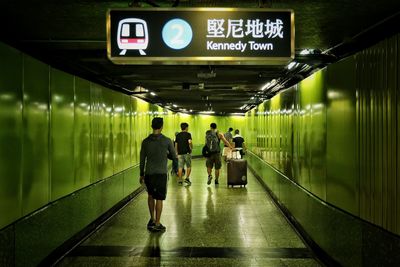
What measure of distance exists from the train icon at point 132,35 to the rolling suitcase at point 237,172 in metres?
8.63

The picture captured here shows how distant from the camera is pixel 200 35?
12.0ft

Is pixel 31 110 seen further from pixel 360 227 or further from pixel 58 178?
pixel 360 227

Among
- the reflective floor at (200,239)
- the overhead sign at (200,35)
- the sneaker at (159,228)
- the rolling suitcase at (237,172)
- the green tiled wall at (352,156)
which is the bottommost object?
the reflective floor at (200,239)

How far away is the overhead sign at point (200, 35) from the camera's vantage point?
364 cm

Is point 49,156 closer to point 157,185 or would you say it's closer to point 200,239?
point 157,185

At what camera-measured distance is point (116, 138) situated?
931 centimetres

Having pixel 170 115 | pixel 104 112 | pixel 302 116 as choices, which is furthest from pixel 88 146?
pixel 170 115

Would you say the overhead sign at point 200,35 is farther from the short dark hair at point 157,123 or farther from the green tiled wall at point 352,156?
the short dark hair at point 157,123

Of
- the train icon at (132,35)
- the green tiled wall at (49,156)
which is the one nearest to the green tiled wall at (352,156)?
the train icon at (132,35)

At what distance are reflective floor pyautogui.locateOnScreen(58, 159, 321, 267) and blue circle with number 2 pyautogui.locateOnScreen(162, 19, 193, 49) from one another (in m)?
2.75

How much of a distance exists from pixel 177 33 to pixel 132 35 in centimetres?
37

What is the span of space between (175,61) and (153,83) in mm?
6905

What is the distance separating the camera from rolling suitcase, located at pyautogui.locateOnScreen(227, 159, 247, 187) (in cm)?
1210

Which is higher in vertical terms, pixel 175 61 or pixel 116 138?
pixel 175 61
